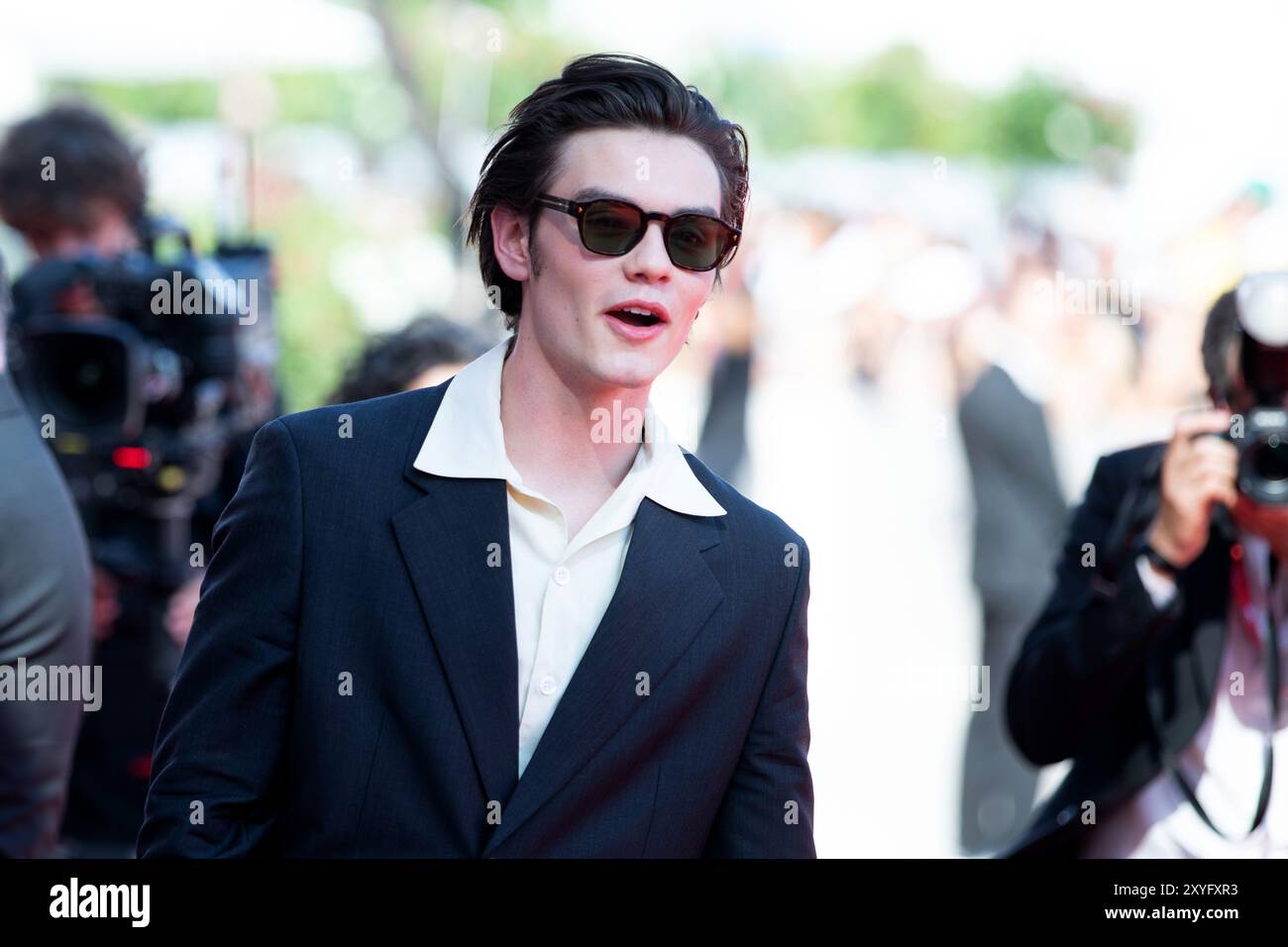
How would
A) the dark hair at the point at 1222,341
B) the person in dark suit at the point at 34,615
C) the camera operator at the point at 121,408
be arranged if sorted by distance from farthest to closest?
the camera operator at the point at 121,408 → the dark hair at the point at 1222,341 → the person in dark suit at the point at 34,615

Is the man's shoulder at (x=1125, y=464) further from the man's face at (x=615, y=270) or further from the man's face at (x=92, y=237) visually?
the man's face at (x=92, y=237)

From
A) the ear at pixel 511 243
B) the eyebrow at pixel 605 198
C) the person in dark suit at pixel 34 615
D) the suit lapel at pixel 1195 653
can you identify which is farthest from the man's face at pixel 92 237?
the suit lapel at pixel 1195 653

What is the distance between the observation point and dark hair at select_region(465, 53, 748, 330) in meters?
2.56

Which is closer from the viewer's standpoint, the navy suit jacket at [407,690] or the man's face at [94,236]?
the navy suit jacket at [407,690]

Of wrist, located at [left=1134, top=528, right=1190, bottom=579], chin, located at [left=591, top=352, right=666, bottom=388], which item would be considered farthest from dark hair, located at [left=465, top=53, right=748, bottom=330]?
wrist, located at [left=1134, top=528, right=1190, bottom=579]

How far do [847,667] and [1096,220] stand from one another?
6.55 metres

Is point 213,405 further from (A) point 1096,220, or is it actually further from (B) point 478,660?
(A) point 1096,220

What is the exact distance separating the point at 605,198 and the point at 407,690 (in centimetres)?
75

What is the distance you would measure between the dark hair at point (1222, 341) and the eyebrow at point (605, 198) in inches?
54.1

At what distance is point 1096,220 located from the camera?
13539 millimetres

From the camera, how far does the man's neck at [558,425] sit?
253 centimetres

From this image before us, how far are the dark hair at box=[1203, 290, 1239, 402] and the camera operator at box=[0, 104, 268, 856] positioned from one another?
2.49 m

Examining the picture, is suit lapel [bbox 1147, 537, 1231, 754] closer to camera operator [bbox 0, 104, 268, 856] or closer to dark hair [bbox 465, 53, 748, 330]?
dark hair [bbox 465, 53, 748, 330]

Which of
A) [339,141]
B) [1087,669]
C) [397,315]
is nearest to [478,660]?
[1087,669]
